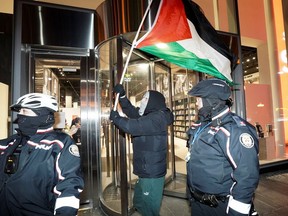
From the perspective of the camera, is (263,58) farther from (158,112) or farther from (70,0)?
(70,0)

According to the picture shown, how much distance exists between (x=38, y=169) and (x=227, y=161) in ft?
4.95

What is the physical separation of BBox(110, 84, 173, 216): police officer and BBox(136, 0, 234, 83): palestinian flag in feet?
1.99

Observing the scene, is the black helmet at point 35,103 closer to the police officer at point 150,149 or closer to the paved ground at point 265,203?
the police officer at point 150,149

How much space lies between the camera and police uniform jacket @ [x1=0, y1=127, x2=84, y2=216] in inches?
53.0

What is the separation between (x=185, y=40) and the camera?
2.26 metres

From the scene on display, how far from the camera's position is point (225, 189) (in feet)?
5.72

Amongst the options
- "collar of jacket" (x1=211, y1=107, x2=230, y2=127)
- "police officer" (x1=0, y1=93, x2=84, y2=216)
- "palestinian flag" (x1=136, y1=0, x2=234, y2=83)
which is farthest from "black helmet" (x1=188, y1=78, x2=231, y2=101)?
"police officer" (x1=0, y1=93, x2=84, y2=216)

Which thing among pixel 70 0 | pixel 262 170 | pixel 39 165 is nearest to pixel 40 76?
pixel 70 0

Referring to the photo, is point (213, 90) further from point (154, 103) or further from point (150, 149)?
point (150, 149)

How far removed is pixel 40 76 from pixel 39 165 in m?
2.42

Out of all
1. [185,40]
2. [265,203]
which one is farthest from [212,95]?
[265,203]

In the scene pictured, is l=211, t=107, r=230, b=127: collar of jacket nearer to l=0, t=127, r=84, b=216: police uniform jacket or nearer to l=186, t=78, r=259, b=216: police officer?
l=186, t=78, r=259, b=216: police officer

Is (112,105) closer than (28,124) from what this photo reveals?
No

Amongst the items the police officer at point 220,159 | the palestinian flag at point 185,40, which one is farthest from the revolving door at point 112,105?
the police officer at point 220,159
